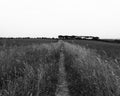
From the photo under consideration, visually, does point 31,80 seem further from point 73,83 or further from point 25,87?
point 73,83

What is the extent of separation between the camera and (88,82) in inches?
149

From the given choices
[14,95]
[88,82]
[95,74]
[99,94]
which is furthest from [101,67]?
[14,95]

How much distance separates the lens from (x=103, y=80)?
10.8 ft

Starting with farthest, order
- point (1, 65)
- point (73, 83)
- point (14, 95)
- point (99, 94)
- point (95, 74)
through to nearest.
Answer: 1. point (73, 83)
2. point (1, 65)
3. point (95, 74)
4. point (99, 94)
5. point (14, 95)

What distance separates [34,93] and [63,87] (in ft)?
4.70

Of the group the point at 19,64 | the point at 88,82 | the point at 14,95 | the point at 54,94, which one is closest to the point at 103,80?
the point at 88,82

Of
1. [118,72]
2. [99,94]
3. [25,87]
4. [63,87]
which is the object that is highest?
[118,72]

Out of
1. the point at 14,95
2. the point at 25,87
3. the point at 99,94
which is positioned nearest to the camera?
the point at 14,95

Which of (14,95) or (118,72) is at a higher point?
(118,72)

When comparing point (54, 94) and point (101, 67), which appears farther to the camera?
point (101, 67)

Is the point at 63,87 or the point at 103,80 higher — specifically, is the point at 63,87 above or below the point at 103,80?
below

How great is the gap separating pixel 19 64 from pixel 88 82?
2388 millimetres

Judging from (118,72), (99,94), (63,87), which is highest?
(118,72)

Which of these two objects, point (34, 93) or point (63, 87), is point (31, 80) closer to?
point (34, 93)
